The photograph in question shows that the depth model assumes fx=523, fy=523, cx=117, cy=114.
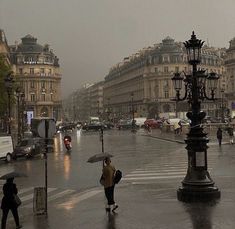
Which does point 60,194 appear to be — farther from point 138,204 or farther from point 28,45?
point 28,45

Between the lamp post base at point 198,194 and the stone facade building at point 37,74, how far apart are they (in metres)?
145

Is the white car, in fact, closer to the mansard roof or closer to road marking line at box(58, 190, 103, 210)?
road marking line at box(58, 190, 103, 210)

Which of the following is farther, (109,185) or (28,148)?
(28,148)

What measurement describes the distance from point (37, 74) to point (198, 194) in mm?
152704

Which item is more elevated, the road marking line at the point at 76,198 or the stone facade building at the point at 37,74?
the stone facade building at the point at 37,74

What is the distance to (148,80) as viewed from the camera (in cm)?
16662

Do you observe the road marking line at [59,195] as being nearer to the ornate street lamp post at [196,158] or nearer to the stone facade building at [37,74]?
the ornate street lamp post at [196,158]

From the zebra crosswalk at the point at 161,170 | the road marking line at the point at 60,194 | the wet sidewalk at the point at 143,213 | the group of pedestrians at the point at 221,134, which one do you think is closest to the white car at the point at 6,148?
the zebra crosswalk at the point at 161,170

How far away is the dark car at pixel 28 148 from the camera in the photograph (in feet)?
132

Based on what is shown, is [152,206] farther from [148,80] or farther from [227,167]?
[148,80]

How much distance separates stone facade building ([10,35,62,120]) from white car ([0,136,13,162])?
121647mm

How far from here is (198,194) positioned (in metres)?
16.7

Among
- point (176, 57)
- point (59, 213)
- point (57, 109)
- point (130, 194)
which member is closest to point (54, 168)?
point (130, 194)

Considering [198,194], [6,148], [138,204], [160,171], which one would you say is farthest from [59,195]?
[6,148]
